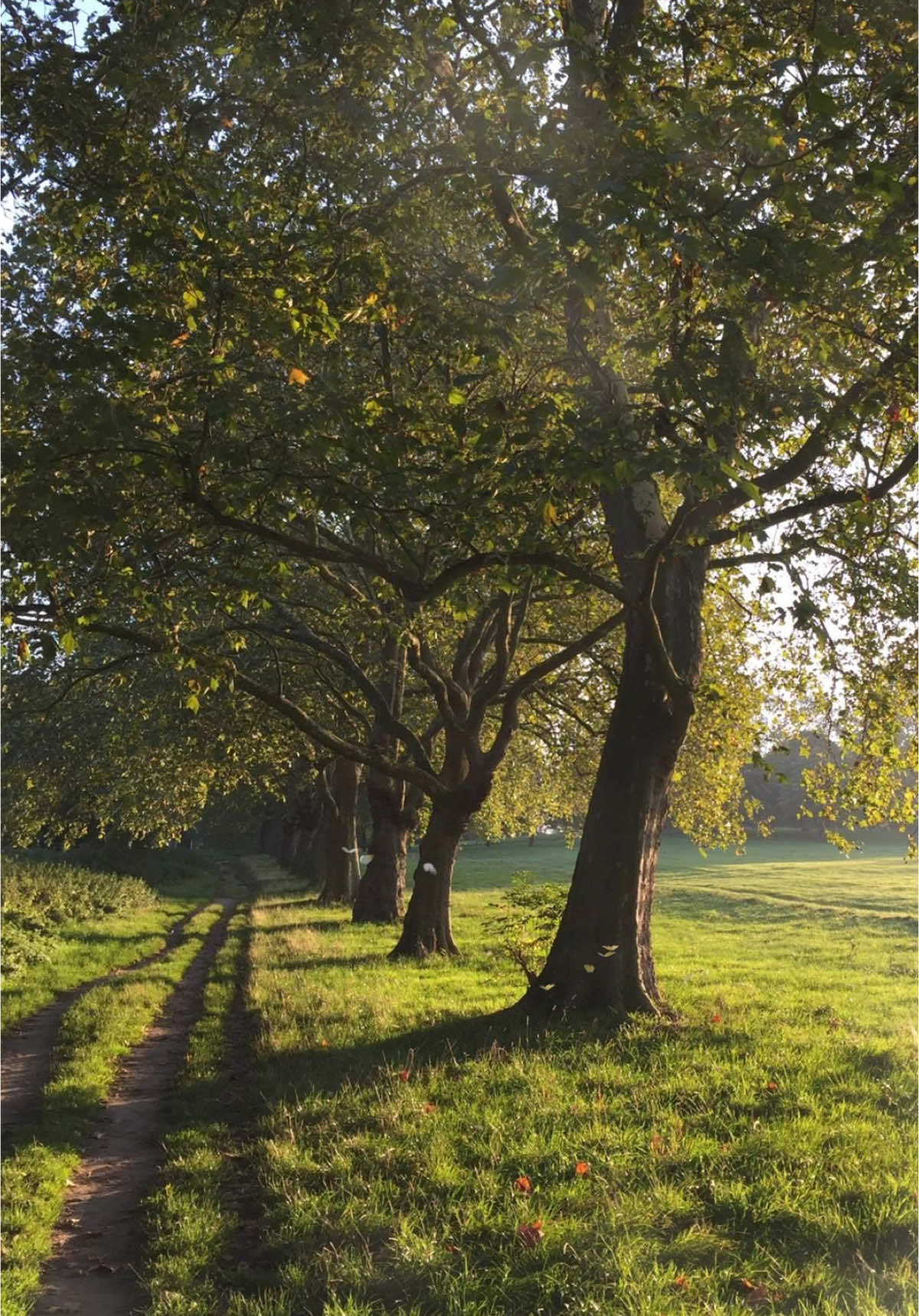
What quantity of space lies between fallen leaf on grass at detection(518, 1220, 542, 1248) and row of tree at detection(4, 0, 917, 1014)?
4.52 metres

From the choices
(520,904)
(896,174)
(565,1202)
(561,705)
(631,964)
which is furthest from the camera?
(561,705)

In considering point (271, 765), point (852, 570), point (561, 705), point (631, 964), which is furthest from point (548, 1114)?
point (271, 765)

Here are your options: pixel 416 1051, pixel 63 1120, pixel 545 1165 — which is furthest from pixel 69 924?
pixel 545 1165

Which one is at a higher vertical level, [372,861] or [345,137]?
[345,137]

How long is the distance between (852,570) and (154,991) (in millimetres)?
12082

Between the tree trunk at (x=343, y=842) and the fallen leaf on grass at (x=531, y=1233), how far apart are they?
23623 mm

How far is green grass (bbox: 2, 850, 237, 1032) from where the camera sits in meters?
15.6

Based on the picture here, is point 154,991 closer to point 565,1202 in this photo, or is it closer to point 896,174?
point 565,1202

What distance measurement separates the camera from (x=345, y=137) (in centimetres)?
852

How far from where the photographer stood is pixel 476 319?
26.9 feet

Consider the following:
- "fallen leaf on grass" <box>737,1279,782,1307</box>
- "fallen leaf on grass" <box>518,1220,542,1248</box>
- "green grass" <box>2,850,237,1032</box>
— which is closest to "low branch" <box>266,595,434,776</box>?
"green grass" <box>2,850,237,1032</box>

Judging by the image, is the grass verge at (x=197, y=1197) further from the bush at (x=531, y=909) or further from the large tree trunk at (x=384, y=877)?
the large tree trunk at (x=384, y=877)

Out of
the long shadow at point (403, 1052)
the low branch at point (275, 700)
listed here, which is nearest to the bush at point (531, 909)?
the long shadow at point (403, 1052)

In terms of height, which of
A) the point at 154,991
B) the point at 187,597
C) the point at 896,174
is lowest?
the point at 154,991
